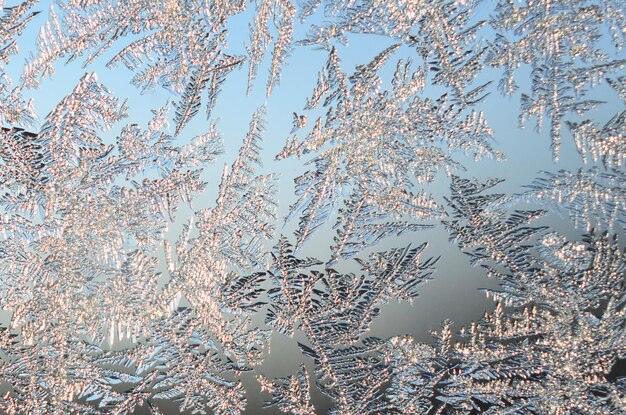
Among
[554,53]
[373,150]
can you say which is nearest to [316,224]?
[373,150]

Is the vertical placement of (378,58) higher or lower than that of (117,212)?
higher

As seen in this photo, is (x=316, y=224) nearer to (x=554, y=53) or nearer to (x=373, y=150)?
(x=373, y=150)

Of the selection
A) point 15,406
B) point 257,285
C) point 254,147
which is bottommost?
point 15,406

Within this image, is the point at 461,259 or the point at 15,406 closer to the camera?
Answer: the point at 461,259

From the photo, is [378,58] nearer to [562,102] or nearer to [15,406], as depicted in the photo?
[562,102]

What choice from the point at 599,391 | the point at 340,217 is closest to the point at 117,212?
the point at 340,217

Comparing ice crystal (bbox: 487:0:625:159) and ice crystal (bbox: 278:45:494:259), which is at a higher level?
ice crystal (bbox: 487:0:625:159)

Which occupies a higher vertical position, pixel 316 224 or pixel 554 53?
pixel 554 53

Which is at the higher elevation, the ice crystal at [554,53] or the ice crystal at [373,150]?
the ice crystal at [554,53]
